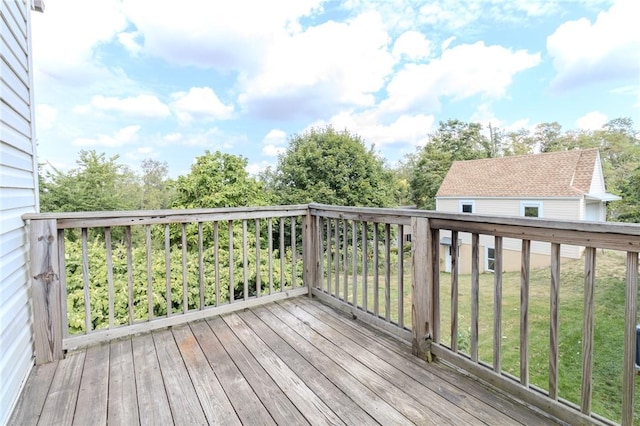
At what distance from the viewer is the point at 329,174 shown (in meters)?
11.9

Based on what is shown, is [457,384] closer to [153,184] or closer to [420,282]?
[420,282]

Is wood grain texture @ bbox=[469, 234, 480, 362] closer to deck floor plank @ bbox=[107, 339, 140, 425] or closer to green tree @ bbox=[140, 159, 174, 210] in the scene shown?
deck floor plank @ bbox=[107, 339, 140, 425]

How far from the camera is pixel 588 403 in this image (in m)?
1.27

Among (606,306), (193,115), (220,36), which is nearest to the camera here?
(606,306)

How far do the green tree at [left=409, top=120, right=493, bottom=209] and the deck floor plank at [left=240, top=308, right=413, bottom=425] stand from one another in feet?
40.6

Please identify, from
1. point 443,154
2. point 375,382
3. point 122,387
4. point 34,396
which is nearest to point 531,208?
point 443,154

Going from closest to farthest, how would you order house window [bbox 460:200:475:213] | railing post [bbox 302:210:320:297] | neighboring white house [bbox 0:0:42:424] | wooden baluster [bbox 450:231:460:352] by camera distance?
neighboring white house [bbox 0:0:42:424] < wooden baluster [bbox 450:231:460:352] < railing post [bbox 302:210:320:297] < house window [bbox 460:200:475:213]

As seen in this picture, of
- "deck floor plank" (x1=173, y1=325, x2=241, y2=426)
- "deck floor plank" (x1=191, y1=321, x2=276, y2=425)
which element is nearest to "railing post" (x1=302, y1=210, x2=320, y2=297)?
"deck floor plank" (x1=191, y1=321, x2=276, y2=425)

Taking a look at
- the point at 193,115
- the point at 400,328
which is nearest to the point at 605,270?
the point at 400,328

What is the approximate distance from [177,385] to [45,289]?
1103 millimetres

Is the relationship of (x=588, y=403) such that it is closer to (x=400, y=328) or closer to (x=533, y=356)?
(x=400, y=328)

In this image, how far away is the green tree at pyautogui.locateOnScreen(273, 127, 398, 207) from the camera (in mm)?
11665

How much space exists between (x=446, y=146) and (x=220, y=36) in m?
12.8

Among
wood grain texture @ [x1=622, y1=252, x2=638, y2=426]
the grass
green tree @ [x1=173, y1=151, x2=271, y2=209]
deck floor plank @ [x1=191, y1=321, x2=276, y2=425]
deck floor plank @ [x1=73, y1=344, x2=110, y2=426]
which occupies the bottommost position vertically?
the grass
